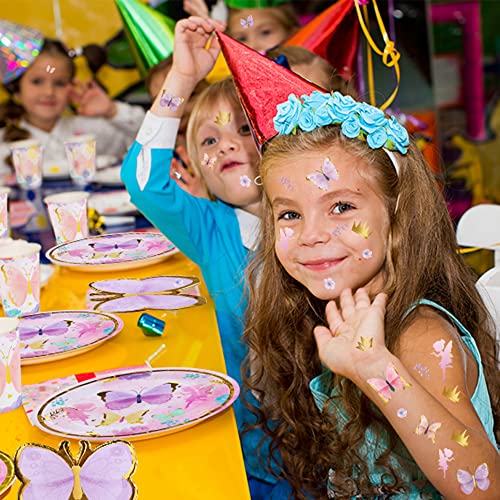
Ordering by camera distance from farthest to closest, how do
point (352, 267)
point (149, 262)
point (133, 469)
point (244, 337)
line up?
point (149, 262), point (244, 337), point (352, 267), point (133, 469)

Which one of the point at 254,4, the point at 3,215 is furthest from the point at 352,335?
the point at 254,4

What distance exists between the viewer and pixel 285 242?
4.26ft

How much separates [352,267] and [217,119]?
2.11 ft

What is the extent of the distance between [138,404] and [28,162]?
1.21 m

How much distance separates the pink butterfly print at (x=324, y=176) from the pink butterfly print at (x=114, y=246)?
639 millimetres

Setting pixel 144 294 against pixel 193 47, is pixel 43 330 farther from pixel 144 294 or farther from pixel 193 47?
pixel 193 47

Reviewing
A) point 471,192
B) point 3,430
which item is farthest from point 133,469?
point 471,192

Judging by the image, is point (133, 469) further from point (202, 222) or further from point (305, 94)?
point (202, 222)

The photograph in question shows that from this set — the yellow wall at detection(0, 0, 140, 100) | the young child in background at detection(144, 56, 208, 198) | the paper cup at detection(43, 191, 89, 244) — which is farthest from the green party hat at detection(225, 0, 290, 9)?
the paper cup at detection(43, 191, 89, 244)

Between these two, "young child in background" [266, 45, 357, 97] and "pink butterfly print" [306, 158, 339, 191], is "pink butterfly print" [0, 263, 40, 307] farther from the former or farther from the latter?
"young child in background" [266, 45, 357, 97]

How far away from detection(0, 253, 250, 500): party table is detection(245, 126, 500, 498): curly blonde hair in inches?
3.8

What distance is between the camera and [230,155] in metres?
1.81

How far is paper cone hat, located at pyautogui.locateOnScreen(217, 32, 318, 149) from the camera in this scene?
138 cm

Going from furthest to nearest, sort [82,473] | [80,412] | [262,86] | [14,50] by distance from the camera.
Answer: [14,50] → [262,86] → [80,412] → [82,473]
